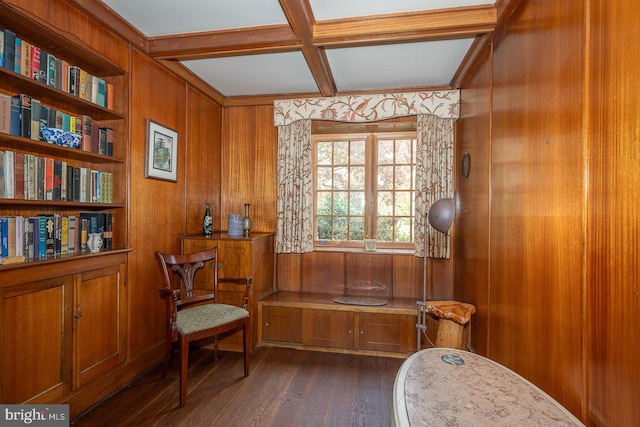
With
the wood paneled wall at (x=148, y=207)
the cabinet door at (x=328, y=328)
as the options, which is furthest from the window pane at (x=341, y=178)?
the wood paneled wall at (x=148, y=207)

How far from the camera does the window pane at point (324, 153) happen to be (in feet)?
12.0

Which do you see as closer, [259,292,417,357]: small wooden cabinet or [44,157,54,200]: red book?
[44,157,54,200]: red book

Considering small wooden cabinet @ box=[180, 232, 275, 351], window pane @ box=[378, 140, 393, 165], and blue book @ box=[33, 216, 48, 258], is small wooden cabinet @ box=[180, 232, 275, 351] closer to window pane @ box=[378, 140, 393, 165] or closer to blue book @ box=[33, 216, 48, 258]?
blue book @ box=[33, 216, 48, 258]

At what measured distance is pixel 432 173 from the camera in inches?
125

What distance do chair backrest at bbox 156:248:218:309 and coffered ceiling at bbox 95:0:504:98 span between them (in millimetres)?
1577

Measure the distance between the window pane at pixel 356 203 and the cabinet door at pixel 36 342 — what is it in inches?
101

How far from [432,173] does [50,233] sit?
308 cm

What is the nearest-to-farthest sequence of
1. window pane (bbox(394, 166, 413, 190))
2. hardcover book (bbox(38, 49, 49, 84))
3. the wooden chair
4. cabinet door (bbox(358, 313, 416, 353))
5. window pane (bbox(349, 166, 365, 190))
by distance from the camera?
hardcover book (bbox(38, 49, 49, 84)) → the wooden chair → cabinet door (bbox(358, 313, 416, 353)) → window pane (bbox(394, 166, 413, 190)) → window pane (bbox(349, 166, 365, 190))

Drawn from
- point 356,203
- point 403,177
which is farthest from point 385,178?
point 356,203

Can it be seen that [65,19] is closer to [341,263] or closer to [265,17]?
[265,17]

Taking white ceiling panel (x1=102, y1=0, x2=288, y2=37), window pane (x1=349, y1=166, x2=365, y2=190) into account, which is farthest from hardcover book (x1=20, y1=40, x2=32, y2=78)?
window pane (x1=349, y1=166, x2=365, y2=190)

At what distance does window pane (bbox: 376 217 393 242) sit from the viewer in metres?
3.53

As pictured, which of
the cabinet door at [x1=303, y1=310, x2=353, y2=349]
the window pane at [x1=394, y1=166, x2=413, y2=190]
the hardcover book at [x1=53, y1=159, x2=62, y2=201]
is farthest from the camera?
the window pane at [x1=394, y1=166, x2=413, y2=190]

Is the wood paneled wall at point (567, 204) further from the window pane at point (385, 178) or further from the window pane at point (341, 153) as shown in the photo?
the window pane at point (341, 153)
